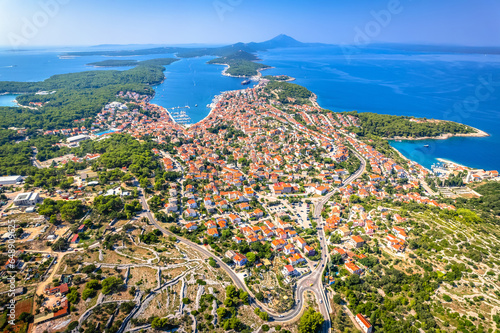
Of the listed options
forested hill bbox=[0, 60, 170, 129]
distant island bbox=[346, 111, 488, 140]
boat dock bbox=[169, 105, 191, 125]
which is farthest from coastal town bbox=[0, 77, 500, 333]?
forested hill bbox=[0, 60, 170, 129]

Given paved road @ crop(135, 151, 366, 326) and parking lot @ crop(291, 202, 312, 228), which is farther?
parking lot @ crop(291, 202, 312, 228)

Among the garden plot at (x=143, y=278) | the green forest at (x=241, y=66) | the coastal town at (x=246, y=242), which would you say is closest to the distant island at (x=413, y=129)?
the coastal town at (x=246, y=242)

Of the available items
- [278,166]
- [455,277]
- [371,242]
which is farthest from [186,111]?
[455,277]

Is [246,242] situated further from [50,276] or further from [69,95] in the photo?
[69,95]

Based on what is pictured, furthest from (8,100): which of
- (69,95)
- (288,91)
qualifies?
(288,91)

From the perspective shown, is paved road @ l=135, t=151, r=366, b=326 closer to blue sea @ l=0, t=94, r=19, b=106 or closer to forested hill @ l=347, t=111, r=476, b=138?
forested hill @ l=347, t=111, r=476, b=138

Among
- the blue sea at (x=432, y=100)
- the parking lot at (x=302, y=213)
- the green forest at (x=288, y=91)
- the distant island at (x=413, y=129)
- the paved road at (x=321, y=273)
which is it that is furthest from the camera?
the green forest at (x=288, y=91)

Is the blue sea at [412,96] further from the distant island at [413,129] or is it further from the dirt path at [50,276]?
the dirt path at [50,276]
